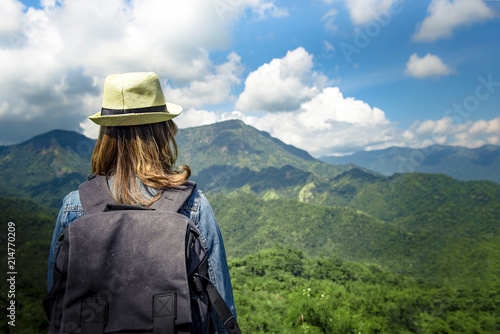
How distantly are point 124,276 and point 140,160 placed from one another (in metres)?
0.58

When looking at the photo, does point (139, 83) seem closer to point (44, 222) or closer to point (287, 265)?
point (287, 265)

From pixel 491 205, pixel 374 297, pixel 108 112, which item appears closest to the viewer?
pixel 108 112

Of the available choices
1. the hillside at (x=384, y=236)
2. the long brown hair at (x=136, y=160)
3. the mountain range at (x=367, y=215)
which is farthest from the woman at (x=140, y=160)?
the mountain range at (x=367, y=215)

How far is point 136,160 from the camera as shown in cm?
152

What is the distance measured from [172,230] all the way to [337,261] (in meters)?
68.3

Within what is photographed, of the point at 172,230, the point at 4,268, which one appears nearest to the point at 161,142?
the point at 172,230

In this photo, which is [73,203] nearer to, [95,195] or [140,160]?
[95,195]

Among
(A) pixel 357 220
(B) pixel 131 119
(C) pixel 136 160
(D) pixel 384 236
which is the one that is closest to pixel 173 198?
(C) pixel 136 160

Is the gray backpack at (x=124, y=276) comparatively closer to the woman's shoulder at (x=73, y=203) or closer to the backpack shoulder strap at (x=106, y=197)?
the backpack shoulder strap at (x=106, y=197)

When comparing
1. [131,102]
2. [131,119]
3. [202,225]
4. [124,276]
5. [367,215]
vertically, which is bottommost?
[367,215]

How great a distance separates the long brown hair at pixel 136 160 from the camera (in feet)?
4.74

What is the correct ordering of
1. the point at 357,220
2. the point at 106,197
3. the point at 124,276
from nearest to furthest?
the point at 124,276
the point at 106,197
the point at 357,220

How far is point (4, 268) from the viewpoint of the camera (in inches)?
1592

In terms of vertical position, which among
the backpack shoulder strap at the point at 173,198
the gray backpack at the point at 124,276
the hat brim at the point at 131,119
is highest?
the hat brim at the point at 131,119
